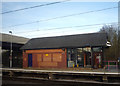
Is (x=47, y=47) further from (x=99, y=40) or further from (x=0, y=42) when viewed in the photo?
(x=0, y=42)

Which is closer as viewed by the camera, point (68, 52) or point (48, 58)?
point (68, 52)

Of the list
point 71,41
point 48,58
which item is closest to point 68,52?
point 71,41

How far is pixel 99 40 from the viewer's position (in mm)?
22188

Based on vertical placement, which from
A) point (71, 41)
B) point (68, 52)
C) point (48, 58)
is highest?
point (71, 41)

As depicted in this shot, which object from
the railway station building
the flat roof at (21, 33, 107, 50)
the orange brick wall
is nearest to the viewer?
the railway station building

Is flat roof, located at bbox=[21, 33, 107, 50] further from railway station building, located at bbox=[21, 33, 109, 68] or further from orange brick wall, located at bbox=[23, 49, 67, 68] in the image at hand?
orange brick wall, located at bbox=[23, 49, 67, 68]

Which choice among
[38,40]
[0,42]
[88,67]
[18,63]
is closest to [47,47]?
[38,40]

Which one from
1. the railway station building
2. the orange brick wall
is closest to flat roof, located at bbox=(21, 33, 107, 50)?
the railway station building

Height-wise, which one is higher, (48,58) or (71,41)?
(71,41)

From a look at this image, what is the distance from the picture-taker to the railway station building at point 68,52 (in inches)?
858

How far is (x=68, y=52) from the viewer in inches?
925

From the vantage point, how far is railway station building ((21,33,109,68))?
71.5 ft

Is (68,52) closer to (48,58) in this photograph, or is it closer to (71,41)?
(71,41)

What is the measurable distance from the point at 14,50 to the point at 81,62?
21.3 meters
